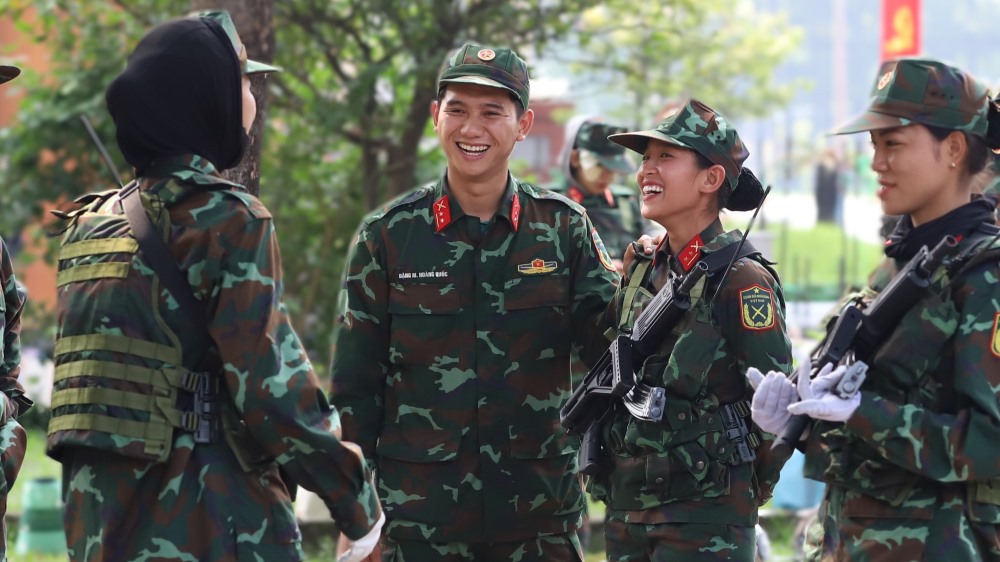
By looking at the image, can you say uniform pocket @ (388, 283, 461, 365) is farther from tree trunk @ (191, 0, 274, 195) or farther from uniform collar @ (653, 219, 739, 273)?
tree trunk @ (191, 0, 274, 195)

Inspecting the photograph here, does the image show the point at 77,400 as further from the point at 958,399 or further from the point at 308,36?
the point at 308,36

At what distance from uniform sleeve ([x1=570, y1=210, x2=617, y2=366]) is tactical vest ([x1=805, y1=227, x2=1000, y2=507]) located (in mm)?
1099

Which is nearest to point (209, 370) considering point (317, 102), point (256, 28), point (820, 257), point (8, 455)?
point (8, 455)

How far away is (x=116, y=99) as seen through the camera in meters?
3.45

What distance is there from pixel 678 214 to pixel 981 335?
1.21 m

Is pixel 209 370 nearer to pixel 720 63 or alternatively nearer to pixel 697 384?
pixel 697 384

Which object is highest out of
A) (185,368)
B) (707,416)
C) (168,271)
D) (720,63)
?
(168,271)

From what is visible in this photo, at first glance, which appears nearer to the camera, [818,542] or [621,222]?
[818,542]

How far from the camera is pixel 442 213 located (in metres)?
4.82

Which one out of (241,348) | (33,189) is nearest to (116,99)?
(241,348)

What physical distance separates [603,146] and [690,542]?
425 centimetres

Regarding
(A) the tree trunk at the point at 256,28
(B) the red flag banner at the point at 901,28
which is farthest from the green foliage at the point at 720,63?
(A) the tree trunk at the point at 256,28

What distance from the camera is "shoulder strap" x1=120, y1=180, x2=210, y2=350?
3430 millimetres

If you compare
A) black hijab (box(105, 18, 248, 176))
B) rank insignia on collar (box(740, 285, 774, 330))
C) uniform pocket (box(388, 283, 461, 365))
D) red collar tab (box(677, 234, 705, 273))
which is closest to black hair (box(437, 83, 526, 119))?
uniform pocket (box(388, 283, 461, 365))
